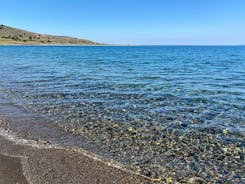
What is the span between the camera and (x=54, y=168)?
23.6 ft

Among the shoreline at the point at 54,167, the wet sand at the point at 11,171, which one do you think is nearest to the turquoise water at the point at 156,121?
the shoreline at the point at 54,167

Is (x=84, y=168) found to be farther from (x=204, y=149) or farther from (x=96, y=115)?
(x=96, y=115)

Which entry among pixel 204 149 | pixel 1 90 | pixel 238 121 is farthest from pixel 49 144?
pixel 1 90

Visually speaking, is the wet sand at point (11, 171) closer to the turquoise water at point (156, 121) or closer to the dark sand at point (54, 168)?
the dark sand at point (54, 168)

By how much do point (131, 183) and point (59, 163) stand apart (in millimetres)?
2234

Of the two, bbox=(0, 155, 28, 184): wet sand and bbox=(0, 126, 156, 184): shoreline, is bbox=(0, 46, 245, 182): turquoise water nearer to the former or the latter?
bbox=(0, 126, 156, 184): shoreline

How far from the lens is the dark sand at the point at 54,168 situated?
659 cm

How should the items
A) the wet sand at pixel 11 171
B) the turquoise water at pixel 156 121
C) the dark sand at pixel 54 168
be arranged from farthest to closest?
1. the turquoise water at pixel 156 121
2. the dark sand at pixel 54 168
3. the wet sand at pixel 11 171

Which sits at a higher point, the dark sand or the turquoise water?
the turquoise water

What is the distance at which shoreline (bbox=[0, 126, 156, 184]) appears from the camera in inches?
262

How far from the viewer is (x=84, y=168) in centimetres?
728

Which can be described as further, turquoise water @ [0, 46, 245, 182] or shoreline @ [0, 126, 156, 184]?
turquoise water @ [0, 46, 245, 182]

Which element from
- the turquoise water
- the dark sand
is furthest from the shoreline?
the turquoise water

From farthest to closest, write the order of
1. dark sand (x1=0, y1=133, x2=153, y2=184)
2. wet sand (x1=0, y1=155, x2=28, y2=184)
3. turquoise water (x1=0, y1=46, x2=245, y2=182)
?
turquoise water (x1=0, y1=46, x2=245, y2=182) → dark sand (x1=0, y1=133, x2=153, y2=184) → wet sand (x1=0, y1=155, x2=28, y2=184)
